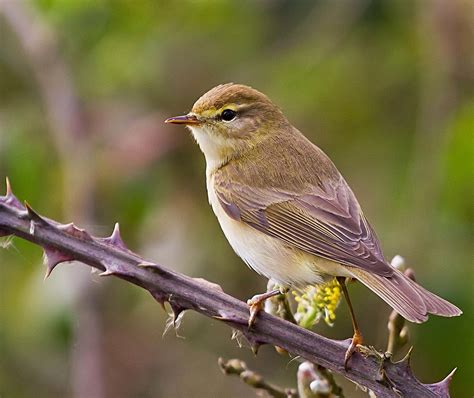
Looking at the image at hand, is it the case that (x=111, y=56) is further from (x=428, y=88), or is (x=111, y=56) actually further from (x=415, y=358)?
(x=415, y=358)

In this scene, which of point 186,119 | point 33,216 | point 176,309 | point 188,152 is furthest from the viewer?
point 188,152

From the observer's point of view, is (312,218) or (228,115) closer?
(312,218)

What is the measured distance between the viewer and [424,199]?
5039 mm

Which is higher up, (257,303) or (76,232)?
(76,232)

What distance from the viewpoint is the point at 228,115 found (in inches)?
179

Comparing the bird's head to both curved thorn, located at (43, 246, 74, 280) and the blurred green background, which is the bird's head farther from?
curved thorn, located at (43, 246, 74, 280)

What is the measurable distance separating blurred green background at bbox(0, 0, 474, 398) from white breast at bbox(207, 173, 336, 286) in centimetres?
90

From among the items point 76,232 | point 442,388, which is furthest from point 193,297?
point 442,388

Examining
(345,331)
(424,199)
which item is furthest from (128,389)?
(424,199)

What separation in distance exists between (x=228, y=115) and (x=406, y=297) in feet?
5.57

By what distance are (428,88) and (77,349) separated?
8.51 feet

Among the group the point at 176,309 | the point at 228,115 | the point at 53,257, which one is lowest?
the point at 176,309

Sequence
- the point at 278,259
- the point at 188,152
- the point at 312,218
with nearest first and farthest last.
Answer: the point at 278,259
the point at 312,218
the point at 188,152

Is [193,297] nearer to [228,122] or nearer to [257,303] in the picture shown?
[257,303]
